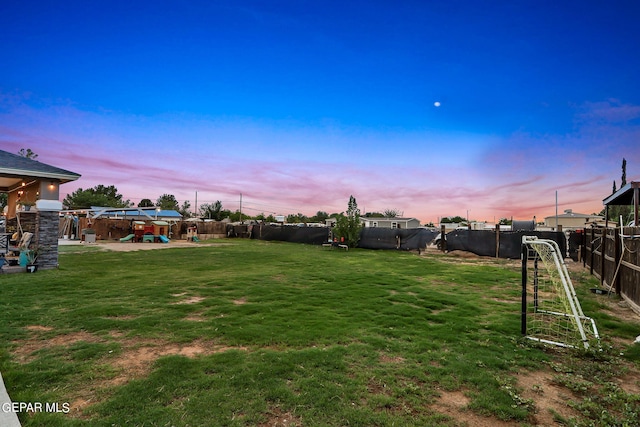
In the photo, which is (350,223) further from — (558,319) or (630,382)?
(630,382)

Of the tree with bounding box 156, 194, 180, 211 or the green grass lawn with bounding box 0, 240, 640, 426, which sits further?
the tree with bounding box 156, 194, 180, 211

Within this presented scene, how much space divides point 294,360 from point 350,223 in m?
15.6

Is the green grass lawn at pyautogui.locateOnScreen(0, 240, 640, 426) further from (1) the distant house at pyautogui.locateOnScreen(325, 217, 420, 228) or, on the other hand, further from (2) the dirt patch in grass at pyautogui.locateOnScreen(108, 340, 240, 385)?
(1) the distant house at pyautogui.locateOnScreen(325, 217, 420, 228)

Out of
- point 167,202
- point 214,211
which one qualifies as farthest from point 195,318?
point 167,202

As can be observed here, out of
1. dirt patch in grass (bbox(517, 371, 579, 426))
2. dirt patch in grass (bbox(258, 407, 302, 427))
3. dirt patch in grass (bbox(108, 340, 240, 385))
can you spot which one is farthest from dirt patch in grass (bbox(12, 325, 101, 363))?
dirt patch in grass (bbox(517, 371, 579, 426))

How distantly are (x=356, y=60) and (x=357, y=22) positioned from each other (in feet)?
5.44

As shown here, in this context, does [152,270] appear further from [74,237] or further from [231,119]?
[74,237]

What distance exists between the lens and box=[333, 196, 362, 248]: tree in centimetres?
1847

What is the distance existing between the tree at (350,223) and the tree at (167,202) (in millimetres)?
58225

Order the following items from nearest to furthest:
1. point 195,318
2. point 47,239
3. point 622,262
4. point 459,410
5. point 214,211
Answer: point 459,410 < point 195,318 < point 622,262 < point 47,239 < point 214,211

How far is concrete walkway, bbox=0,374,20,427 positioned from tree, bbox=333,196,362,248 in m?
16.7

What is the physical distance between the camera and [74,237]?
2430 centimetres

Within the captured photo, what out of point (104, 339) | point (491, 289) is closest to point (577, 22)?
point (491, 289)

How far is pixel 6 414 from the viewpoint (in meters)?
2.08
